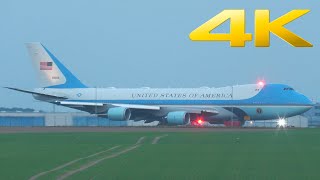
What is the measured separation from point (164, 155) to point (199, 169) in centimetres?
755

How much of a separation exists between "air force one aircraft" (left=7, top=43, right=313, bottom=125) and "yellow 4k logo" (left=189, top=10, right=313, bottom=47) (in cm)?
3015

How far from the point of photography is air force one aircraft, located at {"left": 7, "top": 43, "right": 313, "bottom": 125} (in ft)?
269

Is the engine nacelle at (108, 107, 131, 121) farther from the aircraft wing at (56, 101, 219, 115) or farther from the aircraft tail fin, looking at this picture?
the aircraft tail fin

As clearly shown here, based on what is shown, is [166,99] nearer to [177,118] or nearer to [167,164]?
[177,118]

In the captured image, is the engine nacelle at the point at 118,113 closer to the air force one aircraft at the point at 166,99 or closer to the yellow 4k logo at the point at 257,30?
the air force one aircraft at the point at 166,99

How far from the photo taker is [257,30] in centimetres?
5025

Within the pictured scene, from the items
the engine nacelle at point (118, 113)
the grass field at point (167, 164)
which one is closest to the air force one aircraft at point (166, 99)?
the engine nacelle at point (118, 113)

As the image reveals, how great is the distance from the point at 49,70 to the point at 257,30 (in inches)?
1930

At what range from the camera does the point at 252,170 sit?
24.5m

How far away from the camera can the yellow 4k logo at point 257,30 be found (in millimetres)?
→ 48375

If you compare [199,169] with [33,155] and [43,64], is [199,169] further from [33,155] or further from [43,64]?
[43,64]

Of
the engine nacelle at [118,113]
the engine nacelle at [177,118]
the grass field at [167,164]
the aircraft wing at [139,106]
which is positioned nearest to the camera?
the grass field at [167,164]

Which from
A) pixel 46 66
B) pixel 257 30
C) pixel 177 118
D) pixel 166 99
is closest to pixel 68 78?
pixel 46 66

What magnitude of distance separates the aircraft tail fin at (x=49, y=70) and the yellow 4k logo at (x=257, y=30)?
4457cm
